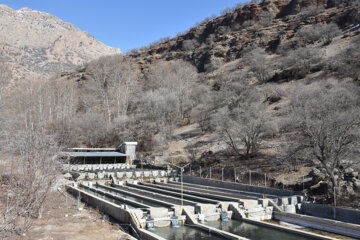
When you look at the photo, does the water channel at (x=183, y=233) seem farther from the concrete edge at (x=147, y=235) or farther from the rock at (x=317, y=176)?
the rock at (x=317, y=176)

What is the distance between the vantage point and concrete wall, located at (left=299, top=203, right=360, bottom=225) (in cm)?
1725

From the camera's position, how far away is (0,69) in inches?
1650

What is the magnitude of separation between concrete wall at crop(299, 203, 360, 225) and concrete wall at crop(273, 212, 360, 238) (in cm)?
152

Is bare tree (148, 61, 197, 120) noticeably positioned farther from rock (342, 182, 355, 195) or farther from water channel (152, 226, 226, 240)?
water channel (152, 226, 226, 240)

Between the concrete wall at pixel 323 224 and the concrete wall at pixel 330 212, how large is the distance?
1.52 metres

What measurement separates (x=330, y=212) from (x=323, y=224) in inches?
71.3

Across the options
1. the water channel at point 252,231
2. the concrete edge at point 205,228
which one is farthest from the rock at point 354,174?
the concrete edge at point 205,228

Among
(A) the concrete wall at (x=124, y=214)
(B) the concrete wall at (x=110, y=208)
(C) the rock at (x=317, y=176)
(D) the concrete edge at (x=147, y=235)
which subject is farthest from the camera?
(C) the rock at (x=317, y=176)

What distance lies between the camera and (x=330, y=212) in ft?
60.8

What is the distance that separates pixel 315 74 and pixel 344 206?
40728mm

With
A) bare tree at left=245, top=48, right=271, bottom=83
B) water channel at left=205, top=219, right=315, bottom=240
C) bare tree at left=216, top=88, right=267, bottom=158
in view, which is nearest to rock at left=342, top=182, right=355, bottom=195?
water channel at left=205, top=219, right=315, bottom=240

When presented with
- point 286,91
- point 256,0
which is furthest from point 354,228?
point 256,0

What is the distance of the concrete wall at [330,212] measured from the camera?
17250mm

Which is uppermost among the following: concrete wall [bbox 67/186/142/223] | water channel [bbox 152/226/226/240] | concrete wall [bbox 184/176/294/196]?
concrete wall [bbox 184/176/294/196]
